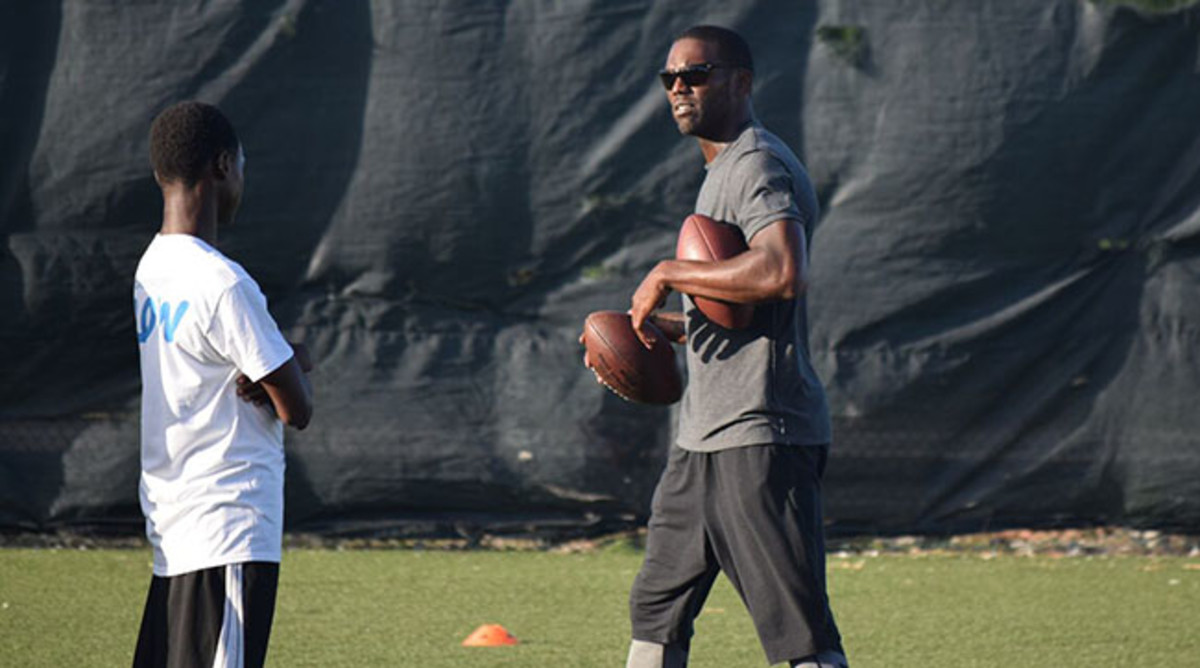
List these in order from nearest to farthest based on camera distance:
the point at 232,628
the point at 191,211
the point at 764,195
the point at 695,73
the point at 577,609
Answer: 1. the point at 232,628
2. the point at 191,211
3. the point at 764,195
4. the point at 695,73
5. the point at 577,609

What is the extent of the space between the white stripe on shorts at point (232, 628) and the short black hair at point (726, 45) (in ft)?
5.07

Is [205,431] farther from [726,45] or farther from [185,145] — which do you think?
[726,45]

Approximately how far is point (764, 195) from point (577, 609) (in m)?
2.91

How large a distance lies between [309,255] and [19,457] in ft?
4.94

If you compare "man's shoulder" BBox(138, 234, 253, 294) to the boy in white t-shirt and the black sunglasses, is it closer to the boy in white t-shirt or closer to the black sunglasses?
the boy in white t-shirt

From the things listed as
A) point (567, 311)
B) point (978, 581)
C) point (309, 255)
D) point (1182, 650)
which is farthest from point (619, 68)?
point (1182, 650)

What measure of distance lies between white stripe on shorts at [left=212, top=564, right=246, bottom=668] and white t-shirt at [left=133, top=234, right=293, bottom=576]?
0.04 m

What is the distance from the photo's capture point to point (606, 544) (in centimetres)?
768

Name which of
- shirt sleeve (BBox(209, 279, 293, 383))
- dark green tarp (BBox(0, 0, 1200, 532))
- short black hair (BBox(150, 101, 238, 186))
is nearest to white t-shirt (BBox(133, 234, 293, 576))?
shirt sleeve (BBox(209, 279, 293, 383))

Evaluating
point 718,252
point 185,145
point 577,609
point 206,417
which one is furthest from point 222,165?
point 577,609

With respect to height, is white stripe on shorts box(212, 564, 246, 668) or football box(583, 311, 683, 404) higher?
football box(583, 311, 683, 404)

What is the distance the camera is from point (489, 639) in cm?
548

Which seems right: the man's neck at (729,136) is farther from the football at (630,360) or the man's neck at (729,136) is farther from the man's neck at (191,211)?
the man's neck at (191,211)

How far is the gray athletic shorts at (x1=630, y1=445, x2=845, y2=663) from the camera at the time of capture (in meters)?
3.61
